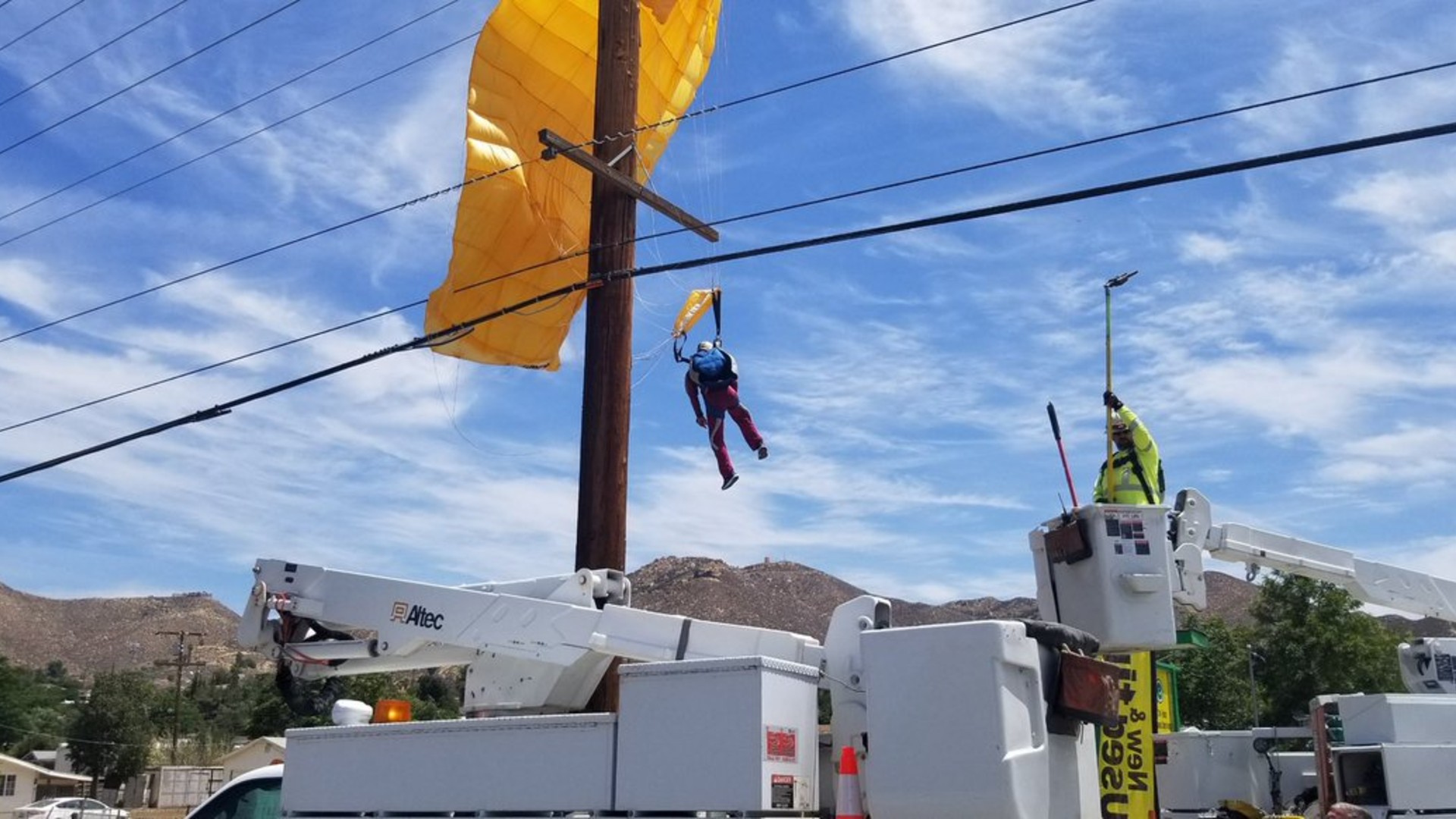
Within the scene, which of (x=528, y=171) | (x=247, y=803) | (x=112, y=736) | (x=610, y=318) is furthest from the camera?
(x=112, y=736)

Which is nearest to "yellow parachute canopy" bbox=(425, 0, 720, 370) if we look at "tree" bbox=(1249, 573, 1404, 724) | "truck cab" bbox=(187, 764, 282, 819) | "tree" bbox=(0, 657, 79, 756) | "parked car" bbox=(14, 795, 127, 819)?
"truck cab" bbox=(187, 764, 282, 819)

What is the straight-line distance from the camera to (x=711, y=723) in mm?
6664

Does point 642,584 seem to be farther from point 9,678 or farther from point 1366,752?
point 1366,752

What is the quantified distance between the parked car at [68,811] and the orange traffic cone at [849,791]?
1857 inches

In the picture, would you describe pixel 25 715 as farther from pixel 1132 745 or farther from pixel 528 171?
pixel 1132 745

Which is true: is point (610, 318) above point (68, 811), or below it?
above

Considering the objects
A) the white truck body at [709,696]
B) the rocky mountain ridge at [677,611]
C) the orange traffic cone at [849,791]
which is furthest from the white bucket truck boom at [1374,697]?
the rocky mountain ridge at [677,611]

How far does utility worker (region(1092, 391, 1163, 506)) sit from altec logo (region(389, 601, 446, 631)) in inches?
209

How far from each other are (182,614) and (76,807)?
14594cm

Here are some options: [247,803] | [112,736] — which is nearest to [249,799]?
[247,803]

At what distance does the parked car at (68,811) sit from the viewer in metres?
48.9

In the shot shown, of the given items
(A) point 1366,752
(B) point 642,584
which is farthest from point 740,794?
(B) point 642,584

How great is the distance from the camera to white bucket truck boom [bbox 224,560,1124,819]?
252 inches

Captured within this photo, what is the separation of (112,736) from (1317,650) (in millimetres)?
65047
